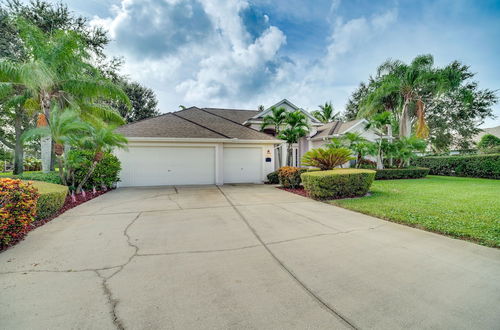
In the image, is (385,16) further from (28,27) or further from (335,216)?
(28,27)

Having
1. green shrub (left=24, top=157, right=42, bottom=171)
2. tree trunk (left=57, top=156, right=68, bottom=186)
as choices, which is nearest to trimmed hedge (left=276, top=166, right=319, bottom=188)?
tree trunk (left=57, top=156, right=68, bottom=186)

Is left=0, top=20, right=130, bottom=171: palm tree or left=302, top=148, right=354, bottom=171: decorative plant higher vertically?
left=0, top=20, right=130, bottom=171: palm tree

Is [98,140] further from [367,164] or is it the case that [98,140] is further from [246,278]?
[367,164]

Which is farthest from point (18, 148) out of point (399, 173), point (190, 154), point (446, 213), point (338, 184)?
point (399, 173)

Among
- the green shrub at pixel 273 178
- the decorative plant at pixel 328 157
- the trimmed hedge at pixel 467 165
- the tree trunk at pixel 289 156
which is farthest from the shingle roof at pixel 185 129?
the trimmed hedge at pixel 467 165

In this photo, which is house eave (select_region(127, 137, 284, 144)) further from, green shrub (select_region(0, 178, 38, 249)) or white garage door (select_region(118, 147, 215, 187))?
green shrub (select_region(0, 178, 38, 249))

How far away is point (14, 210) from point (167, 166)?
7.70 meters

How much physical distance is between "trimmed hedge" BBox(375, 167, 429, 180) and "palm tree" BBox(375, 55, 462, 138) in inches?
139

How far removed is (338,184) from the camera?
24.1 feet

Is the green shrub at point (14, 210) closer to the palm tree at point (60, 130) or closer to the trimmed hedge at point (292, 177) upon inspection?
the palm tree at point (60, 130)

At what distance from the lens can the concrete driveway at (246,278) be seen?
1.87 meters

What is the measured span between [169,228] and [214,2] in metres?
10.2

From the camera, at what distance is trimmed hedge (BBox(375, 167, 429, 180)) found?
43.2ft

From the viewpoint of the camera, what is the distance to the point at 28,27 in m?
7.78
